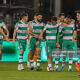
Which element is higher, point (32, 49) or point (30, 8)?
point (30, 8)

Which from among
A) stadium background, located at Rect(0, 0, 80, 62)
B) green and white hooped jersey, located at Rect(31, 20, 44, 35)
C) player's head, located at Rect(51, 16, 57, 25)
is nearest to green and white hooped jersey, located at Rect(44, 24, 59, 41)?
player's head, located at Rect(51, 16, 57, 25)

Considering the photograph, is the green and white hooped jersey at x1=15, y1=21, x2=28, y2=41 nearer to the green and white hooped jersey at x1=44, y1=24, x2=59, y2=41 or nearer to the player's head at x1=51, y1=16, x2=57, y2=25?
the green and white hooped jersey at x1=44, y1=24, x2=59, y2=41

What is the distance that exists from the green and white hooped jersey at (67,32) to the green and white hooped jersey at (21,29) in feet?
4.36

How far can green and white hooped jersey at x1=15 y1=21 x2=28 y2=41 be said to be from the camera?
63.3 feet

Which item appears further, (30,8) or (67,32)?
(30,8)

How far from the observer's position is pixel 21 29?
63.5 ft

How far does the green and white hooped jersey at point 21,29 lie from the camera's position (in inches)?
760

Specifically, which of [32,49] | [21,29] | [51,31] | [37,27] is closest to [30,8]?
[21,29]

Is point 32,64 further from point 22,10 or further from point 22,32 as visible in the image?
point 22,10

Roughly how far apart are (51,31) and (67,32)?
54 cm

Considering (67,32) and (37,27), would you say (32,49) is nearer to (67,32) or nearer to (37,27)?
(37,27)

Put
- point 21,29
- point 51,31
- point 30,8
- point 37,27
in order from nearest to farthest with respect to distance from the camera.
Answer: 1. point 51,31
2. point 37,27
3. point 21,29
4. point 30,8
